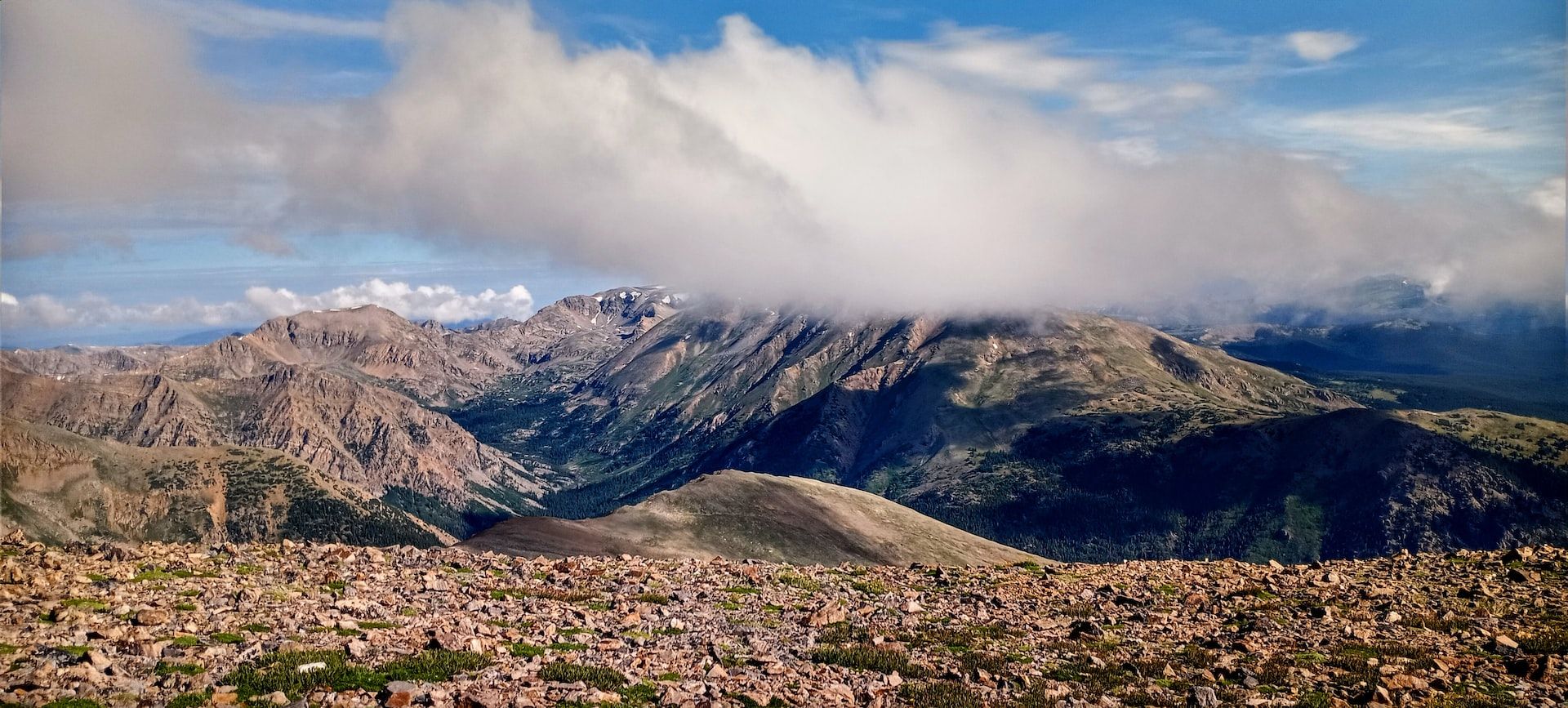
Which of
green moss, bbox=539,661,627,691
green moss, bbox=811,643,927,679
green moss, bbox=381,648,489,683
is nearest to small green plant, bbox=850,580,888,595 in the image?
green moss, bbox=811,643,927,679

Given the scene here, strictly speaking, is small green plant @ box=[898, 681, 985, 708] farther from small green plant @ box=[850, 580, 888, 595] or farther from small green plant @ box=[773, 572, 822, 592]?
small green plant @ box=[773, 572, 822, 592]

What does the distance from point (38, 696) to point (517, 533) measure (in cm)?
11384

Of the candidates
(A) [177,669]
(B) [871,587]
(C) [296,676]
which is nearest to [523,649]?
(C) [296,676]

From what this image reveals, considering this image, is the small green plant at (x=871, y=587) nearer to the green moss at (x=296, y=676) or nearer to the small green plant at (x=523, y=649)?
the small green plant at (x=523, y=649)

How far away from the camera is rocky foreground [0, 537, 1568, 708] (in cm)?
3572

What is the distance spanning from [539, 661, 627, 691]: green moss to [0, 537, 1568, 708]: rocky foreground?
5.3 inches

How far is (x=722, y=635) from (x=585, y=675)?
1287 centimetres

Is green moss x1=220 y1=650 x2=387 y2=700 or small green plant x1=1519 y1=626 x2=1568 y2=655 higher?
green moss x1=220 y1=650 x2=387 y2=700

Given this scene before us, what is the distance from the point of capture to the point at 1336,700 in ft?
129

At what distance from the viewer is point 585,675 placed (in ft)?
123

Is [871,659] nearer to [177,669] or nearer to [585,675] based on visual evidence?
[585,675]

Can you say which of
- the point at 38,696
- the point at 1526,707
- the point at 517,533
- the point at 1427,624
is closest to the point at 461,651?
the point at 38,696

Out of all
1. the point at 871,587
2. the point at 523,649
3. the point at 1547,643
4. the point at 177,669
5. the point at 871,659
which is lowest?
the point at 871,587

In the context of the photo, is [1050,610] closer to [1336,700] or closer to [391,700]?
[1336,700]
